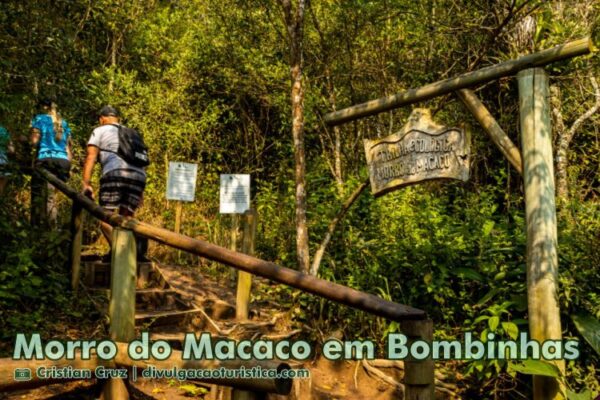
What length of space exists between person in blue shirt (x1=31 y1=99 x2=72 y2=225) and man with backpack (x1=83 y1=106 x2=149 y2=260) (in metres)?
0.41

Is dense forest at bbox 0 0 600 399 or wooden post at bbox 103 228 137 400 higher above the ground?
dense forest at bbox 0 0 600 399

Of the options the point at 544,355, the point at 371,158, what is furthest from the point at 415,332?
the point at 371,158

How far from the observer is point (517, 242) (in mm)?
5125

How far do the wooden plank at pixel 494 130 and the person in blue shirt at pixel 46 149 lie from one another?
3.78m

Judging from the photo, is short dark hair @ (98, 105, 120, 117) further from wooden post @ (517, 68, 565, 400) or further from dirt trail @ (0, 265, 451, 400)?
wooden post @ (517, 68, 565, 400)

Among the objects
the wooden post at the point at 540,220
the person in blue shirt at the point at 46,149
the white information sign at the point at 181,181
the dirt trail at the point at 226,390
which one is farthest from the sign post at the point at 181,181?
the wooden post at the point at 540,220

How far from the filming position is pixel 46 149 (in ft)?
17.9

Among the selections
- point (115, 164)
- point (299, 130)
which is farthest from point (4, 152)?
point (299, 130)

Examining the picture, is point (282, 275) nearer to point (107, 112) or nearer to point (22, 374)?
point (22, 374)

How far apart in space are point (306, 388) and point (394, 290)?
1.38m

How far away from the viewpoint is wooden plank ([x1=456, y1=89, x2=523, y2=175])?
11.4 ft

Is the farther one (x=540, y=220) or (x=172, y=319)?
(x=172, y=319)

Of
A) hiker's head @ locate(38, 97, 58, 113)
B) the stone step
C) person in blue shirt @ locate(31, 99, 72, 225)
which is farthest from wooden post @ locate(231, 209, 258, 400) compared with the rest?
hiker's head @ locate(38, 97, 58, 113)

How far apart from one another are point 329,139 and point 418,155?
4.99 m
